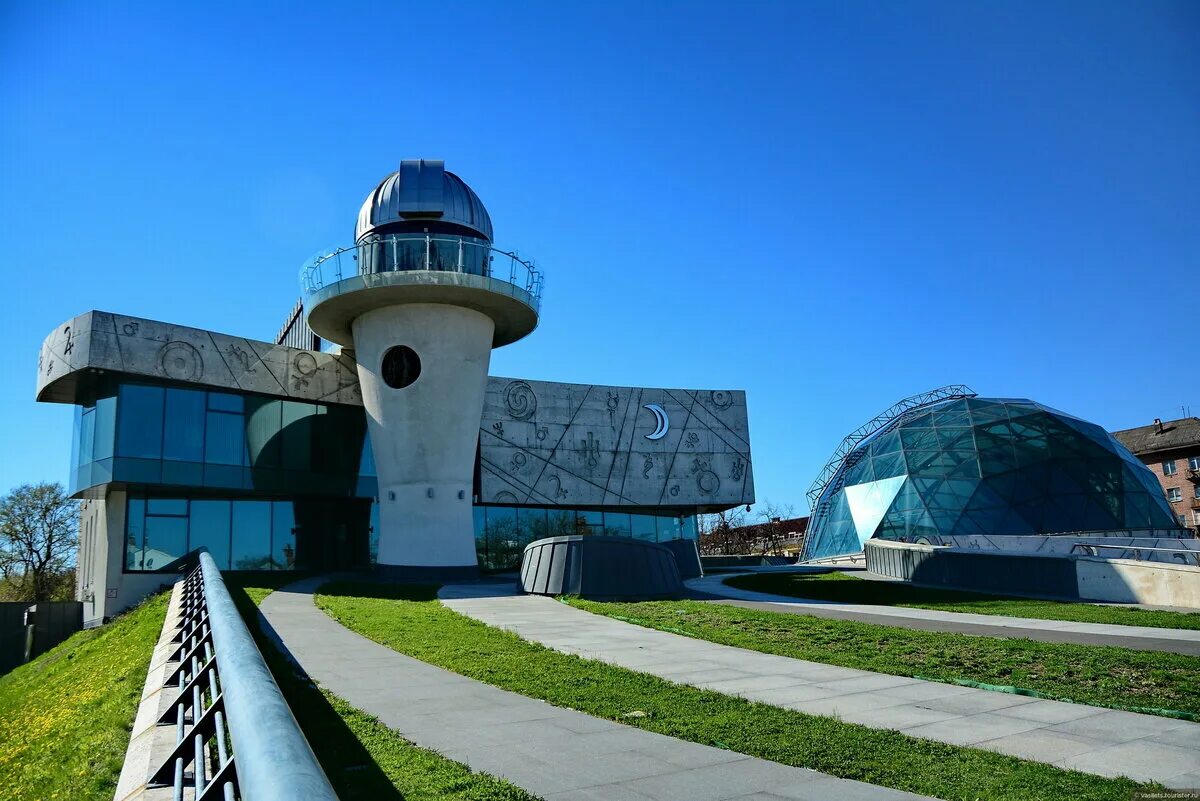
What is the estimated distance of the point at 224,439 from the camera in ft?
97.8

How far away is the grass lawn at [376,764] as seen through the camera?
5180mm

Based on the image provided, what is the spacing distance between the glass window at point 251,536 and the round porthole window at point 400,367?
7133mm

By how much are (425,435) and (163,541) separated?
9400 millimetres

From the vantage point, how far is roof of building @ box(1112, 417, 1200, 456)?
73312mm

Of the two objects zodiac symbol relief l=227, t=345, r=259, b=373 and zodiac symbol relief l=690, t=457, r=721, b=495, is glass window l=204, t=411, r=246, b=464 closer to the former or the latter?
zodiac symbol relief l=227, t=345, r=259, b=373

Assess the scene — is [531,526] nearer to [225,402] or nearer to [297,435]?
[297,435]

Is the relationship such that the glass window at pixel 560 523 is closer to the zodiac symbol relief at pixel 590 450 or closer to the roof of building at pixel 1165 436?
the zodiac symbol relief at pixel 590 450

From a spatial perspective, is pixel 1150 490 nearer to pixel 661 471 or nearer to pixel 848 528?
pixel 848 528

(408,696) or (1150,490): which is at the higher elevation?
(1150,490)

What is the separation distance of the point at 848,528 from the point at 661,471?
946 cm

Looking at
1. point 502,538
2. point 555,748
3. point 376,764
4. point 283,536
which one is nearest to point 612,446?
point 502,538

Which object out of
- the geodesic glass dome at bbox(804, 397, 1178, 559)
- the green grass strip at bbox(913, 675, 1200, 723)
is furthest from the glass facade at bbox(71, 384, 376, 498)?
the green grass strip at bbox(913, 675, 1200, 723)

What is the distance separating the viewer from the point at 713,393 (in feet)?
150

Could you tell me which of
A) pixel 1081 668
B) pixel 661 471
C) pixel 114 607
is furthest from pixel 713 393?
pixel 1081 668
